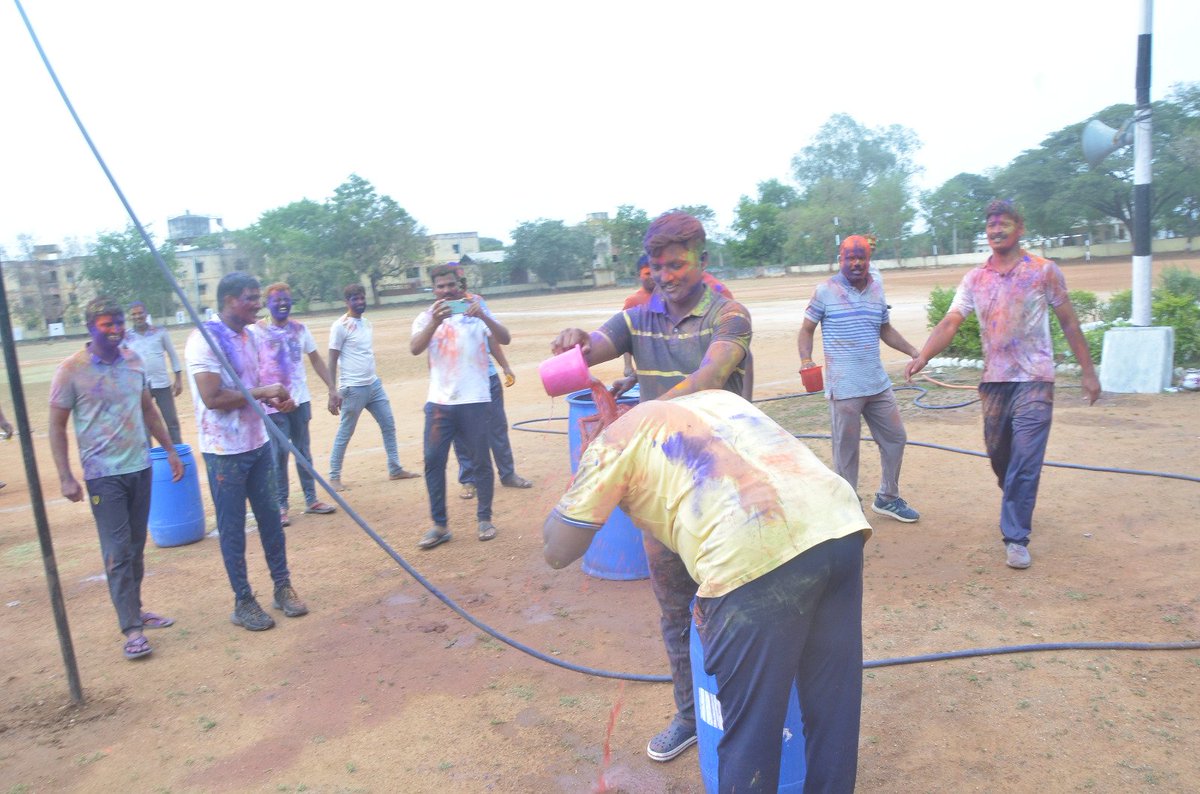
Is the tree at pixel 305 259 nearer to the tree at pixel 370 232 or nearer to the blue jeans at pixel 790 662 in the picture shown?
the tree at pixel 370 232

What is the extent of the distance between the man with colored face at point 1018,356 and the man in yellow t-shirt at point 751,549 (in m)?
3.06

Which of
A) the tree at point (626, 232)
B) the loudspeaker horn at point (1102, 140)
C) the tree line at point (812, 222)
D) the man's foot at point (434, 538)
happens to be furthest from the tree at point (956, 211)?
the man's foot at point (434, 538)

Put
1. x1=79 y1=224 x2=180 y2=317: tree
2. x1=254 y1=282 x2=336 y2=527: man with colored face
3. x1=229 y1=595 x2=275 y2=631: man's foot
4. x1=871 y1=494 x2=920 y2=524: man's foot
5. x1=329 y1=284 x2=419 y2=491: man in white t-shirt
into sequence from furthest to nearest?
x1=79 y1=224 x2=180 y2=317: tree, x1=329 y1=284 x2=419 y2=491: man in white t-shirt, x1=254 y1=282 x2=336 y2=527: man with colored face, x1=871 y1=494 x2=920 y2=524: man's foot, x1=229 y1=595 x2=275 y2=631: man's foot

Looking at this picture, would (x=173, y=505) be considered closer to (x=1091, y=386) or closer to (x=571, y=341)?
(x=571, y=341)

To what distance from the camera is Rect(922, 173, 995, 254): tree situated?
223ft

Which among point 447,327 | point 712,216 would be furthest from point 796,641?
point 712,216

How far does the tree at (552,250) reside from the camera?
223ft

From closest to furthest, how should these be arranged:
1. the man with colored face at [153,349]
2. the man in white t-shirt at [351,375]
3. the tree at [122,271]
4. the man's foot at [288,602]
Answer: the man's foot at [288,602], the man in white t-shirt at [351,375], the man with colored face at [153,349], the tree at [122,271]

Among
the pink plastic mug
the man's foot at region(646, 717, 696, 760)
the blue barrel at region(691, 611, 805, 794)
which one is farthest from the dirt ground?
the pink plastic mug

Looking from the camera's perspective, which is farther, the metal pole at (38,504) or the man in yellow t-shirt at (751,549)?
the metal pole at (38,504)

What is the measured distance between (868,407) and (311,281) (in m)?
59.0

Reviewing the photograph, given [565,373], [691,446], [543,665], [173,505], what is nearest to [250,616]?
[543,665]

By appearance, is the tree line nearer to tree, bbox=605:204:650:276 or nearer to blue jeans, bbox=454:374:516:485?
tree, bbox=605:204:650:276

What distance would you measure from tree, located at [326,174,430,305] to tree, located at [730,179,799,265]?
2998 centimetres
